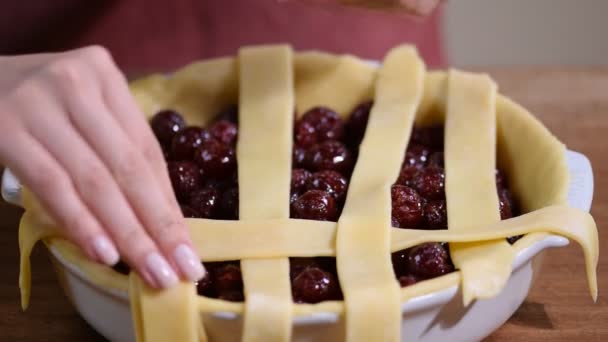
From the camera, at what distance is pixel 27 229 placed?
42.1 inches

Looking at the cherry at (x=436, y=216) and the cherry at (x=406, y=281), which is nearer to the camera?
the cherry at (x=406, y=281)

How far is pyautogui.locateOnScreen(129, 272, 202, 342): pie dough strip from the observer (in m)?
0.92

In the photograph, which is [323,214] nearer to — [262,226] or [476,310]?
[262,226]

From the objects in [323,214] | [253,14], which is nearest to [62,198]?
[323,214]

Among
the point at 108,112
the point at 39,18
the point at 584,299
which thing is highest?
the point at 39,18

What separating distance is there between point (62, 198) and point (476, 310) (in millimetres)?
496

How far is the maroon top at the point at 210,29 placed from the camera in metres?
1.98

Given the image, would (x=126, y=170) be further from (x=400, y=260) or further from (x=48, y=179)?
(x=400, y=260)

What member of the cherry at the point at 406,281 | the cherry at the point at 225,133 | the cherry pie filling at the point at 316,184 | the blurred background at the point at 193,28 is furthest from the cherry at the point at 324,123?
the cherry at the point at 406,281

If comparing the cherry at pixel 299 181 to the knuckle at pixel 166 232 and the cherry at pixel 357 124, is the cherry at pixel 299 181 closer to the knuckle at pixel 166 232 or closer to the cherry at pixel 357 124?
the cherry at pixel 357 124

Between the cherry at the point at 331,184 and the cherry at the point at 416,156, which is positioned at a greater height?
the cherry at the point at 416,156

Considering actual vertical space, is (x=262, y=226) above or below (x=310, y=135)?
below

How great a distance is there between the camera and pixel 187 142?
1.35m

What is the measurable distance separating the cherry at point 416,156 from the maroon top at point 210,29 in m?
0.68
